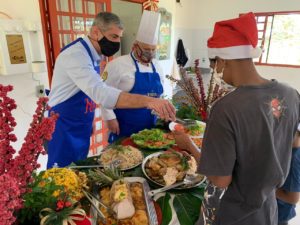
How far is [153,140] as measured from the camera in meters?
1.49

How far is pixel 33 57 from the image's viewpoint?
1978 mm

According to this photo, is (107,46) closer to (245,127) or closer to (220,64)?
(220,64)

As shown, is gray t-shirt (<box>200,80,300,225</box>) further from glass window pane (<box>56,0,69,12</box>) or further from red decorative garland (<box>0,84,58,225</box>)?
glass window pane (<box>56,0,69,12</box>)

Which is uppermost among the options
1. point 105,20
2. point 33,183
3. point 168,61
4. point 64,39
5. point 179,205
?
point 105,20

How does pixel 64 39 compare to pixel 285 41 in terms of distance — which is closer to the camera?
pixel 64 39

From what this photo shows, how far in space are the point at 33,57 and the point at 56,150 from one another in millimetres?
902

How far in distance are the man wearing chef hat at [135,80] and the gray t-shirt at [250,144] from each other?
1012 mm

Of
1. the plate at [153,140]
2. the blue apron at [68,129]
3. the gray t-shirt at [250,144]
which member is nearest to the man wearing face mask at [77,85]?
the blue apron at [68,129]

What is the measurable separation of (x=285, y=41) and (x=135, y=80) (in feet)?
14.4

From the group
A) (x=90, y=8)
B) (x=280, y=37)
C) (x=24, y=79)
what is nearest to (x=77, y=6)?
(x=90, y=8)

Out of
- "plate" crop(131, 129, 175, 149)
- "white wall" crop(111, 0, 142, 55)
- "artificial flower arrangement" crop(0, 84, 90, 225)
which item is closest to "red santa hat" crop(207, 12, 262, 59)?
"artificial flower arrangement" crop(0, 84, 90, 225)

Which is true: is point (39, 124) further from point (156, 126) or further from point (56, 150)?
point (156, 126)

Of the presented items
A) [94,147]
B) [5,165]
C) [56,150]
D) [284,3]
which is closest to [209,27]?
[284,3]

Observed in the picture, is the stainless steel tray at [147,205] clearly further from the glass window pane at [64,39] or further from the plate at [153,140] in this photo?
the glass window pane at [64,39]
